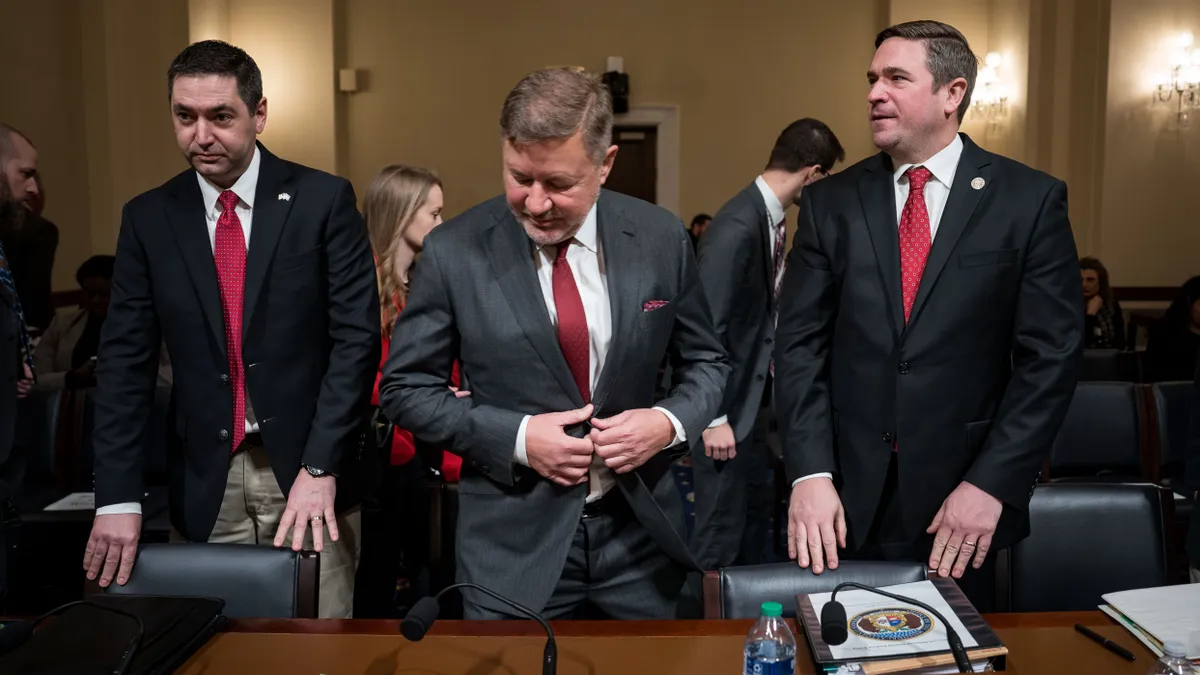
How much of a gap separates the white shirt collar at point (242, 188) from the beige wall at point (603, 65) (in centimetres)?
753

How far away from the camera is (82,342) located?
4.85 m

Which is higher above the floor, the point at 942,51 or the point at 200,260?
the point at 942,51

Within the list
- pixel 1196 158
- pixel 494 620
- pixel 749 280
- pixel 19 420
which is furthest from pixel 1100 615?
pixel 1196 158

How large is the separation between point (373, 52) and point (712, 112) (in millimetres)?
3156

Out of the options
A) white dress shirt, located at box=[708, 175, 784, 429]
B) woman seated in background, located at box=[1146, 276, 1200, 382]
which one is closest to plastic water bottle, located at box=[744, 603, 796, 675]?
white dress shirt, located at box=[708, 175, 784, 429]

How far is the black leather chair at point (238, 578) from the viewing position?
201 centimetres

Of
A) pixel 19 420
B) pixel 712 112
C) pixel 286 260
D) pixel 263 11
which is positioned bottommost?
pixel 19 420

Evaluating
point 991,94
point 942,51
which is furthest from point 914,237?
point 991,94

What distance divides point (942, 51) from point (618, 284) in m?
0.78

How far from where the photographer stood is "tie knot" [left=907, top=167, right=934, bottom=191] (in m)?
2.17

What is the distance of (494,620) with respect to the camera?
5.99 ft

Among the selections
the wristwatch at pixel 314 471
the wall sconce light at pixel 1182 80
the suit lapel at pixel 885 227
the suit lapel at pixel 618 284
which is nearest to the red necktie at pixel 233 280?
the wristwatch at pixel 314 471

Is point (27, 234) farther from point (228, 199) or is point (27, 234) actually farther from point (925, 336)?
point (925, 336)

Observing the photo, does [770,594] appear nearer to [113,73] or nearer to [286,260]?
[286,260]
